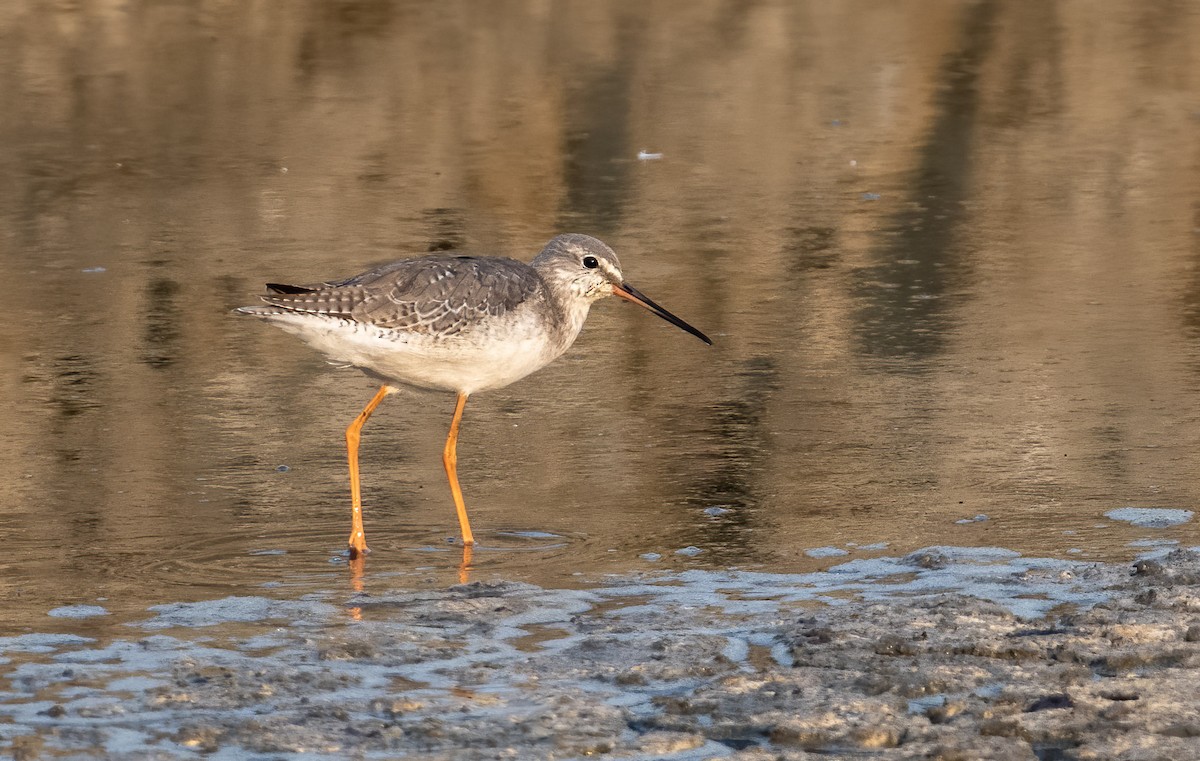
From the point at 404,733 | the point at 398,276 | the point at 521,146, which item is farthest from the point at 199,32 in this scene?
the point at 404,733

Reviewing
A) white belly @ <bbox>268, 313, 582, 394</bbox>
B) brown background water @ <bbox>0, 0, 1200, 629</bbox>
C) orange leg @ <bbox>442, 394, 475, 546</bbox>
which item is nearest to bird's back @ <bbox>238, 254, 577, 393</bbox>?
white belly @ <bbox>268, 313, 582, 394</bbox>

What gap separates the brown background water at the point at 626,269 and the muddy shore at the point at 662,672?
0.41 metres

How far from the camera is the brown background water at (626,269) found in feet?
24.7

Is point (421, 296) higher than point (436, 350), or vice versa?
point (421, 296)

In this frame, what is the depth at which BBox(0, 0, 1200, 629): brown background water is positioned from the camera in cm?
753

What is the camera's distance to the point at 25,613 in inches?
250

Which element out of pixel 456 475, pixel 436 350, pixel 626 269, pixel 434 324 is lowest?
pixel 626 269

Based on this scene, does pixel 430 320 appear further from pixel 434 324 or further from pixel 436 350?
pixel 436 350

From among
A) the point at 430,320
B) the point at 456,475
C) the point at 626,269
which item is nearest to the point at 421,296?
the point at 430,320

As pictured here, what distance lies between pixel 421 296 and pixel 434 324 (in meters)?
0.13

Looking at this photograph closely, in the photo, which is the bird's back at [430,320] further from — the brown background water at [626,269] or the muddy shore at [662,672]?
the muddy shore at [662,672]

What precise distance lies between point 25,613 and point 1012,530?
3.39 metres

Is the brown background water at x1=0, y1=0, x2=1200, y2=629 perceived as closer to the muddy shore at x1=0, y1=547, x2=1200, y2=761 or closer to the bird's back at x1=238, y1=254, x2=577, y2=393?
the muddy shore at x1=0, y1=547, x2=1200, y2=761

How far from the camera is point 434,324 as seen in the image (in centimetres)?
752
